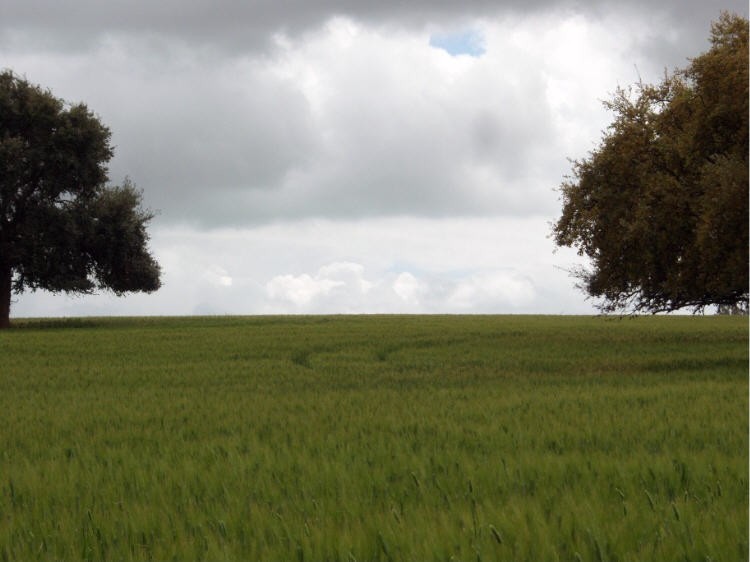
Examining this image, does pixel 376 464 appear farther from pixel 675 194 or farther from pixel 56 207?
pixel 56 207

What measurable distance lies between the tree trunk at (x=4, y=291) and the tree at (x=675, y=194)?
117 ft

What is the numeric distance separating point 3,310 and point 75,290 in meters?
4.63

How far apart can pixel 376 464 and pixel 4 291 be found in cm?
4938

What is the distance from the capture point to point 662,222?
27.8m

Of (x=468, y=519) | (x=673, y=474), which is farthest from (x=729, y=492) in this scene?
(x=468, y=519)

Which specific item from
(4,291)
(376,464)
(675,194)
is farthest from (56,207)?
(376,464)

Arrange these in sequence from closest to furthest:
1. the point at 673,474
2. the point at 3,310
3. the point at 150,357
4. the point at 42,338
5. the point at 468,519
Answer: the point at 468,519 → the point at 673,474 → the point at 150,357 → the point at 42,338 → the point at 3,310

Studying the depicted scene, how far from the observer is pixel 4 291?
53.5 m

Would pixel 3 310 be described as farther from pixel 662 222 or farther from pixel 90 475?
pixel 90 475

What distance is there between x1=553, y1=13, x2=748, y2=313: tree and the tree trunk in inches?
1404

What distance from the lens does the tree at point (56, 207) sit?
52.1 m

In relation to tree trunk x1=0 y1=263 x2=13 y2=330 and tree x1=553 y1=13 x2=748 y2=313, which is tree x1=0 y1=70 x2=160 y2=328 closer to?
tree trunk x1=0 y1=263 x2=13 y2=330

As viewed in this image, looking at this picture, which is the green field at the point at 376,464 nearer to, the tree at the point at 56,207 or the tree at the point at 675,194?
the tree at the point at 675,194

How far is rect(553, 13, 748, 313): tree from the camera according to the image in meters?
24.6
